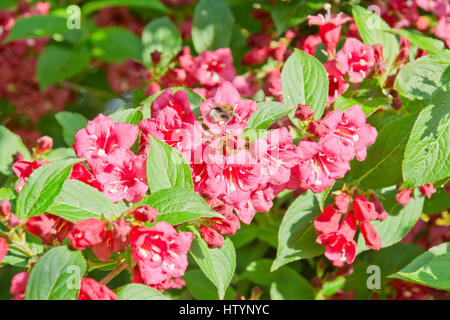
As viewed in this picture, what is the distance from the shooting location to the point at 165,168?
150cm

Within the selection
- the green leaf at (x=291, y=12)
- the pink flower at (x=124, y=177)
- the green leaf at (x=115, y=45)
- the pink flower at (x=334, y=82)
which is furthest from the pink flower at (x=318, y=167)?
the green leaf at (x=115, y=45)

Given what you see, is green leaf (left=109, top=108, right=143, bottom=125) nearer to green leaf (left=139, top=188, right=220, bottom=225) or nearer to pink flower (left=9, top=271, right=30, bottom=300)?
green leaf (left=139, top=188, right=220, bottom=225)

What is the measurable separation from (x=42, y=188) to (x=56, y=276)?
252 mm

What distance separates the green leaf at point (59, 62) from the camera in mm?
2758

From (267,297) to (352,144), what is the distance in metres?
0.98

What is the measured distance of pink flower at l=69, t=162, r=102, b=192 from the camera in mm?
1577

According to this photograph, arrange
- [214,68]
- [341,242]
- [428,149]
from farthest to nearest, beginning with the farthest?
[214,68] → [341,242] → [428,149]

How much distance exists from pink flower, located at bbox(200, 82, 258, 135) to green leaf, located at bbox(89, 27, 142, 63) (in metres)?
1.29

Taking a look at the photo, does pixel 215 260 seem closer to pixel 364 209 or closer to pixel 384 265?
pixel 364 209

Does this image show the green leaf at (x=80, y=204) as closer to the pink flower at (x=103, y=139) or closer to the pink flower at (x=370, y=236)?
the pink flower at (x=103, y=139)

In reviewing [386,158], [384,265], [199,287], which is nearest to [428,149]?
[386,158]

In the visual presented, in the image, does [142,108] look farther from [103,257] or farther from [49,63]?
[49,63]

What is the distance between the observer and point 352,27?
7.34 feet

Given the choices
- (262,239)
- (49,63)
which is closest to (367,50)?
(262,239)
